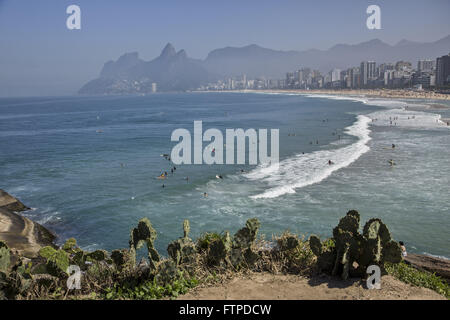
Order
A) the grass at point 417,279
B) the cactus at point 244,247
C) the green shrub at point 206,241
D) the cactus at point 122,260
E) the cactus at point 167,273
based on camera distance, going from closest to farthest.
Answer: the cactus at point 167,273 → the grass at point 417,279 → the cactus at point 122,260 → the cactus at point 244,247 → the green shrub at point 206,241

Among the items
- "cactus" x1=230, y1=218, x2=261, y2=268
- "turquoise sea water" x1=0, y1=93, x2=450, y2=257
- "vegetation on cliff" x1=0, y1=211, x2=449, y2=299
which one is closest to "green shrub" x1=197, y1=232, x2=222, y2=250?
"vegetation on cliff" x1=0, y1=211, x2=449, y2=299

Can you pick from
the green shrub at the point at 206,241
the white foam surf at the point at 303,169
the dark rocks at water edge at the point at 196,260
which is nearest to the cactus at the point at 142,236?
the dark rocks at water edge at the point at 196,260

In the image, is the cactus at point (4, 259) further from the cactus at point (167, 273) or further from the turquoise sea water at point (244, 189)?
the turquoise sea water at point (244, 189)

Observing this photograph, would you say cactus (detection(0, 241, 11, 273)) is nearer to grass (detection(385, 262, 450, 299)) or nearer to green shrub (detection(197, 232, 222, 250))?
green shrub (detection(197, 232, 222, 250))
